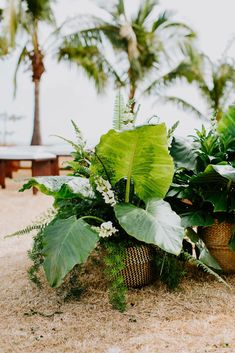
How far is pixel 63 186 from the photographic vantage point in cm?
200

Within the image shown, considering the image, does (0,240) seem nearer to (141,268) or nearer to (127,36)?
(141,268)

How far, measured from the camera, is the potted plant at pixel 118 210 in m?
1.76

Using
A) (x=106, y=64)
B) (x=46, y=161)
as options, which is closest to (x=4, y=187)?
(x=46, y=161)

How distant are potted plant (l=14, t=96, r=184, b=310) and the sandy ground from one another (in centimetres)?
12

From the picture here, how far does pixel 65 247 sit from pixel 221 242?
0.93 metres

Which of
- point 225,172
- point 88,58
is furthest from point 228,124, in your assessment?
point 88,58

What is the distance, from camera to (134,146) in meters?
1.90

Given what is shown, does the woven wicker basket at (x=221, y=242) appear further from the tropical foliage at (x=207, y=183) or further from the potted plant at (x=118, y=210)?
the potted plant at (x=118, y=210)

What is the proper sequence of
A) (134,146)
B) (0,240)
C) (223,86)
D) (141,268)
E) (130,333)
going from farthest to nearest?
(223,86), (0,240), (141,268), (134,146), (130,333)

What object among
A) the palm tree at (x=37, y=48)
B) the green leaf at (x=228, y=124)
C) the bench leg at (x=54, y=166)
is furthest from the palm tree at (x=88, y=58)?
the green leaf at (x=228, y=124)

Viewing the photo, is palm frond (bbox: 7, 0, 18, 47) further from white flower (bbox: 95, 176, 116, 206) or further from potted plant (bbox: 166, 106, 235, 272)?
white flower (bbox: 95, 176, 116, 206)

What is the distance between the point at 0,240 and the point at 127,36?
803 centimetres

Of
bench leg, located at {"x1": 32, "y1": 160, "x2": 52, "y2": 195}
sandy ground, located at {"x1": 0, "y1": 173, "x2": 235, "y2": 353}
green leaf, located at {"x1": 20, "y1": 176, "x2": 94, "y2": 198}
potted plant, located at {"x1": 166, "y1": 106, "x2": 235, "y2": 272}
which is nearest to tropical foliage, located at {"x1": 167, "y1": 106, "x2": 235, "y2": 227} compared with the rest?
potted plant, located at {"x1": 166, "y1": 106, "x2": 235, "y2": 272}

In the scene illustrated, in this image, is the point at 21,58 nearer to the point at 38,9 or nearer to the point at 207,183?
the point at 38,9
